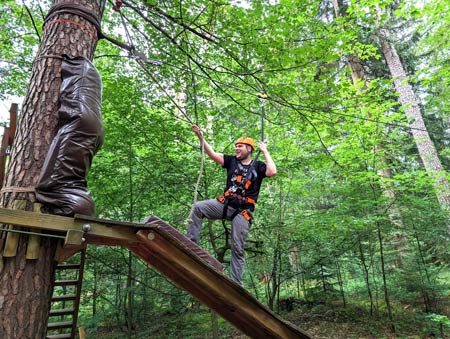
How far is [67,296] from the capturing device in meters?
3.04

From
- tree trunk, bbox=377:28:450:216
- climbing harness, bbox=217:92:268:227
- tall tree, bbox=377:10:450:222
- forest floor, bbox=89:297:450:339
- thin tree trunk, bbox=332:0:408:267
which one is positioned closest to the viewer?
climbing harness, bbox=217:92:268:227

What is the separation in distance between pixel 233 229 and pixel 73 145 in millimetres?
1811

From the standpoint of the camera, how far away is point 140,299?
741 cm

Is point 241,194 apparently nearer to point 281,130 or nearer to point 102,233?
point 102,233

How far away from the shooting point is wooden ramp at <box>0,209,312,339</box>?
179cm

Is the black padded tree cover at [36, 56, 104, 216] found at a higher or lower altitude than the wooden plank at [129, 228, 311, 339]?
higher

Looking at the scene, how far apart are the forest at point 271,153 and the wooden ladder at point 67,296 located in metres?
0.48

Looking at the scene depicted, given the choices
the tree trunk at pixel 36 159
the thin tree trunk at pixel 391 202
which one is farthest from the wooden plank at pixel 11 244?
the thin tree trunk at pixel 391 202

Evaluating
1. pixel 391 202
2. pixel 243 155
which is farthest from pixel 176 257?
pixel 391 202

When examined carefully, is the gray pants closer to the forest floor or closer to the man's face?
the man's face

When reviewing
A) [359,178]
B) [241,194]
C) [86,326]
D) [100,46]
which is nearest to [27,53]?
[100,46]

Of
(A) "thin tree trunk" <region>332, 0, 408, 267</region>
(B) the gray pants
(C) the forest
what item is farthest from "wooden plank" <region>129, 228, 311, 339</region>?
(A) "thin tree trunk" <region>332, 0, 408, 267</region>

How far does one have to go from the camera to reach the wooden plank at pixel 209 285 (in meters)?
2.25

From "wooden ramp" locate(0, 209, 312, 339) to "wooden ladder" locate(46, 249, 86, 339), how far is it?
0.63 metres
